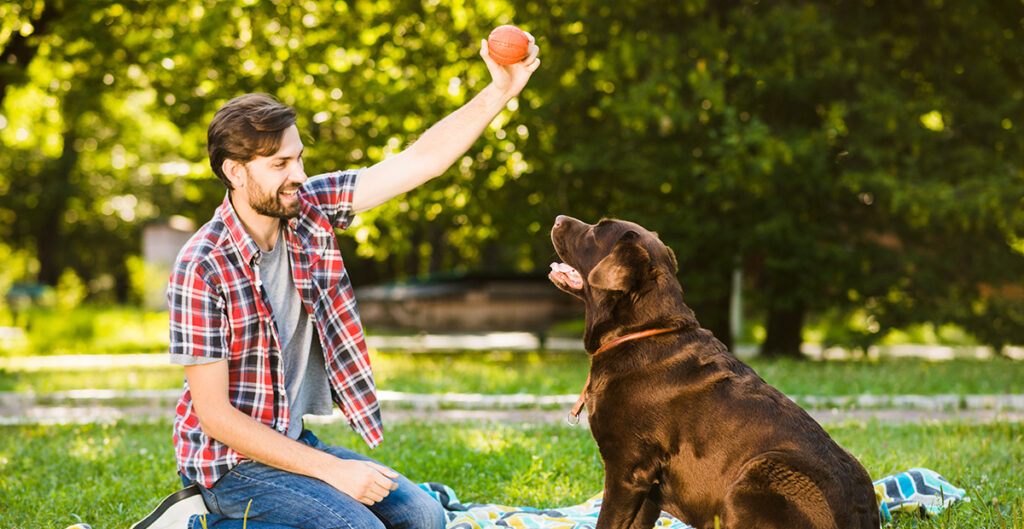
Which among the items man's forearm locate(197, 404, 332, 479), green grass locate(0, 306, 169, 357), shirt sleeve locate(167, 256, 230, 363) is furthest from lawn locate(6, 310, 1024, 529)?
green grass locate(0, 306, 169, 357)

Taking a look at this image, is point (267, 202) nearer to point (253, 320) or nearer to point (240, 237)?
point (240, 237)

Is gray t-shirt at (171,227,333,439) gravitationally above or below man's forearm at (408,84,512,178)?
below

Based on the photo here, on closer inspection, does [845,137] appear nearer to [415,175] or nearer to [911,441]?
[911,441]

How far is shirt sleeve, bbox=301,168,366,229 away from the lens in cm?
367

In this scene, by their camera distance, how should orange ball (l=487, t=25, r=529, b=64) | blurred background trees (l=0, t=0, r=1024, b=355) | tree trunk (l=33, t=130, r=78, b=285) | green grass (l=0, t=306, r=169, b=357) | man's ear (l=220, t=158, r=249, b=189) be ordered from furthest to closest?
tree trunk (l=33, t=130, r=78, b=285) < green grass (l=0, t=306, r=169, b=357) < blurred background trees (l=0, t=0, r=1024, b=355) < orange ball (l=487, t=25, r=529, b=64) < man's ear (l=220, t=158, r=249, b=189)

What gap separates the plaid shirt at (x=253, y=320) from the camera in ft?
10.0

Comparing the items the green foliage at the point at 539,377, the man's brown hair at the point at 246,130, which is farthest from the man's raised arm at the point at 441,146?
the green foliage at the point at 539,377

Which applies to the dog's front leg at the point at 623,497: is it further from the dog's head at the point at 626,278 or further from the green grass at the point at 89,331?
the green grass at the point at 89,331

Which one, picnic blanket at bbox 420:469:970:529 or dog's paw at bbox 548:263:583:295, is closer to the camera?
dog's paw at bbox 548:263:583:295

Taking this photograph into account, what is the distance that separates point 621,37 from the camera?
12008 millimetres

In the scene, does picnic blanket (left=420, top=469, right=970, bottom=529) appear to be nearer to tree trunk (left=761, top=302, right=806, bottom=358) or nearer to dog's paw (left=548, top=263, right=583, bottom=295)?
dog's paw (left=548, top=263, right=583, bottom=295)

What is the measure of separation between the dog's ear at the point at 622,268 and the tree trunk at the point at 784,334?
35.8ft

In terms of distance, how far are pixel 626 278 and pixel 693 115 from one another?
322 inches

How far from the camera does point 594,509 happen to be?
427 cm
